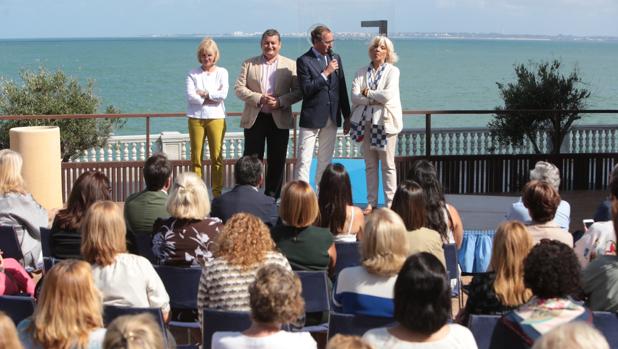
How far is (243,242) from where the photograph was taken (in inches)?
167

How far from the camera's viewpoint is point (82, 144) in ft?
60.2

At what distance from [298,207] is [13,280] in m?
1.52

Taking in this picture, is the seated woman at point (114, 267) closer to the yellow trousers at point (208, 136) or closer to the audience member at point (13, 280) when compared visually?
the audience member at point (13, 280)

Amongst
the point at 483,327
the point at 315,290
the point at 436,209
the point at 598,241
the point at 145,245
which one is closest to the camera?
the point at 483,327

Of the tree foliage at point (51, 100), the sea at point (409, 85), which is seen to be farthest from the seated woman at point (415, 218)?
the sea at point (409, 85)

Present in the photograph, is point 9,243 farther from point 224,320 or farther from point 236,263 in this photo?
point 224,320

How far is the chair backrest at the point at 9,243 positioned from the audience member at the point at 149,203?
0.65m

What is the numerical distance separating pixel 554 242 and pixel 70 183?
8136 mm

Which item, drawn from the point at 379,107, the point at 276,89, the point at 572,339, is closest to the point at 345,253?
the point at 572,339

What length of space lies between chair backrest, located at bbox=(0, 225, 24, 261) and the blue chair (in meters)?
1.91

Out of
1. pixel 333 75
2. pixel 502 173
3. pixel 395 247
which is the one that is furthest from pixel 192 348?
pixel 502 173

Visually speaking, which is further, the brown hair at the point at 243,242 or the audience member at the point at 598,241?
the audience member at the point at 598,241

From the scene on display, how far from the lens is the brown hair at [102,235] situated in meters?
4.29

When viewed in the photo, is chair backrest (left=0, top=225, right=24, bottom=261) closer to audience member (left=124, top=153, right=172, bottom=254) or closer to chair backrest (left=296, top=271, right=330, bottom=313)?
audience member (left=124, top=153, right=172, bottom=254)
